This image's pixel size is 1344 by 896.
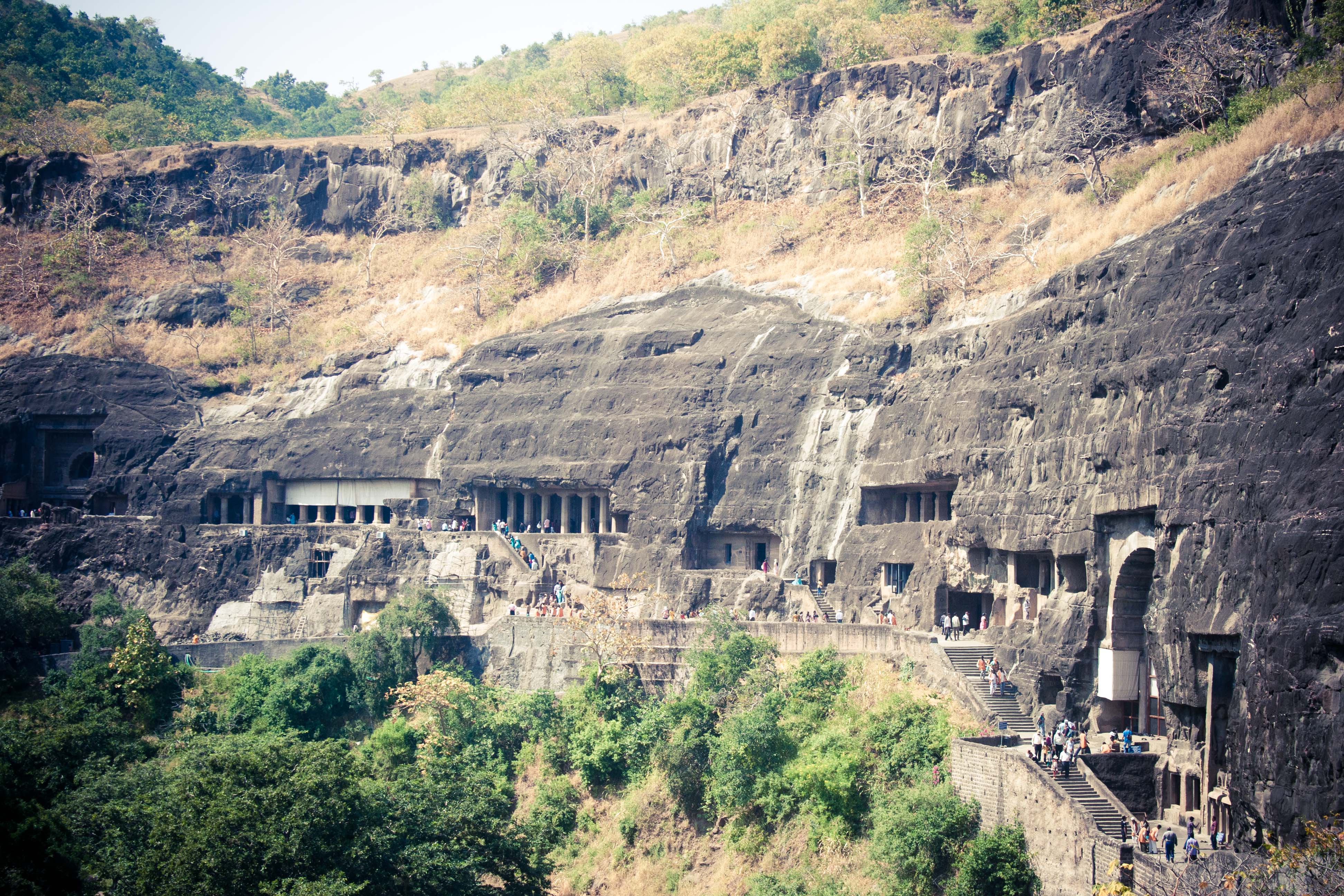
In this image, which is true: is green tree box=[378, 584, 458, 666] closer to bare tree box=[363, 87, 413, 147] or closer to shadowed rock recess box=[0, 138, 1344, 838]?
shadowed rock recess box=[0, 138, 1344, 838]

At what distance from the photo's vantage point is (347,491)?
59.0 m

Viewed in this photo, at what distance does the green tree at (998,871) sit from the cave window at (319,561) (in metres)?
33.3

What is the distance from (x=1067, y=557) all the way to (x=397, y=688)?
73.6ft

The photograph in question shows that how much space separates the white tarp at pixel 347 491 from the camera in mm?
57938

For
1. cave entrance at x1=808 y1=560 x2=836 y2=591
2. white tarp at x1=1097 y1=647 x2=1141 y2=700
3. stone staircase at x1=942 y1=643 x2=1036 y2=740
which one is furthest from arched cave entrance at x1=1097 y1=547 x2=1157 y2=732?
cave entrance at x1=808 y1=560 x2=836 y2=591

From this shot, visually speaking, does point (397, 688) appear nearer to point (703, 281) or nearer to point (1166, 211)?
point (703, 281)

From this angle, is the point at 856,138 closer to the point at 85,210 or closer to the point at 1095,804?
the point at 1095,804

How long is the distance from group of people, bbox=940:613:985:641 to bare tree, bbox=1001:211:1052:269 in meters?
14.7

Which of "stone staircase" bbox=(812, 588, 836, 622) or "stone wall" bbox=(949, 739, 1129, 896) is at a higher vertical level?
"stone staircase" bbox=(812, 588, 836, 622)

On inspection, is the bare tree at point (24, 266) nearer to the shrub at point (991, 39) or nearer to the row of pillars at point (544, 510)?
the row of pillars at point (544, 510)

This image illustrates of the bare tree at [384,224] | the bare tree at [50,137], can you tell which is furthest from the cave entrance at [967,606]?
the bare tree at [50,137]

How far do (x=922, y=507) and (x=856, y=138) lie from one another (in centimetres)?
2620

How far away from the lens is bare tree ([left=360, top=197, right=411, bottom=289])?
78312mm

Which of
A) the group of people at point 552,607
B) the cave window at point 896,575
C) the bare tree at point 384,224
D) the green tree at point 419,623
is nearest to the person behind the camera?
the cave window at point 896,575
